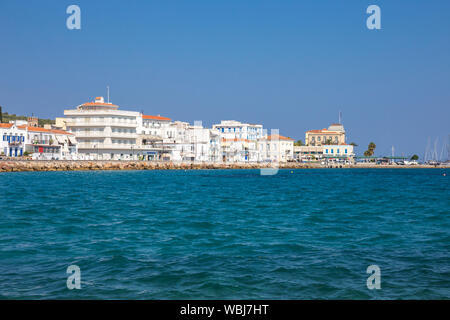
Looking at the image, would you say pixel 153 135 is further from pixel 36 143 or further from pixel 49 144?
pixel 36 143

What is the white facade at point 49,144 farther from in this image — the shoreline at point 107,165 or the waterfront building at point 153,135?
the waterfront building at point 153,135

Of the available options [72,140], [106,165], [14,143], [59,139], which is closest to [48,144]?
[59,139]

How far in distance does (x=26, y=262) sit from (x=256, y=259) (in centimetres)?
566

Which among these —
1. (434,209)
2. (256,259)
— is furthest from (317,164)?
(256,259)

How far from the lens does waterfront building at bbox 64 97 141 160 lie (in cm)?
8875

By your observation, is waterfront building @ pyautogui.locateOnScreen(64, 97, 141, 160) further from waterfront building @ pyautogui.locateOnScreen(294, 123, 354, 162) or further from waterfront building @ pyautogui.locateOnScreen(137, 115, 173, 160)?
waterfront building @ pyautogui.locateOnScreen(294, 123, 354, 162)

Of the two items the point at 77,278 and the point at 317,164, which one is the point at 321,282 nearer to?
the point at 77,278

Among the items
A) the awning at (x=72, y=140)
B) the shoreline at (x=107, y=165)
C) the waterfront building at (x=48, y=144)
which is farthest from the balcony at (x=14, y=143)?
the awning at (x=72, y=140)

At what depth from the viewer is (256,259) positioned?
11.4 m

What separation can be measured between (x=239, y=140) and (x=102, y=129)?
39.8 metres

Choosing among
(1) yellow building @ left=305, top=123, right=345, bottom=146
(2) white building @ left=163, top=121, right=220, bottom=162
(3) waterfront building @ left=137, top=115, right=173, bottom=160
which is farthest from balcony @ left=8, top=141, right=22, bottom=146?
(1) yellow building @ left=305, top=123, right=345, bottom=146

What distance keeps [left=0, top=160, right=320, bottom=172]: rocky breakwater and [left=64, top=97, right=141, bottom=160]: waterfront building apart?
7.45 m
